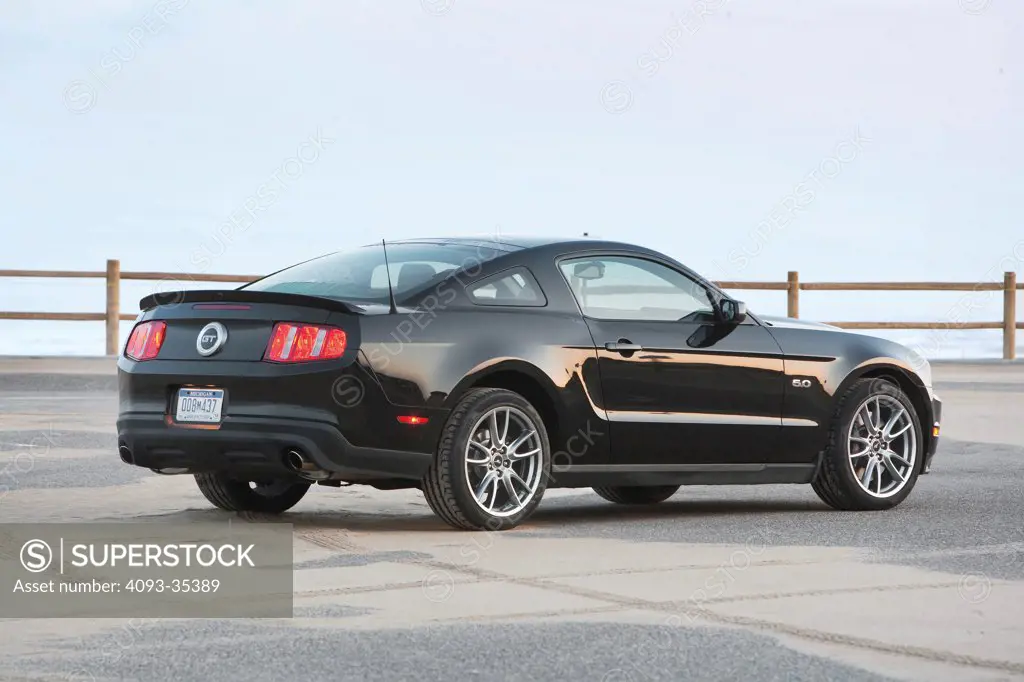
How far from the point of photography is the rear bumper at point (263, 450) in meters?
7.90

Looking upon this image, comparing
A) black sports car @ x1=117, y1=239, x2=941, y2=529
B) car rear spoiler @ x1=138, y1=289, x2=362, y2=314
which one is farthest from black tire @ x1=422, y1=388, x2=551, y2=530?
car rear spoiler @ x1=138, y1=289, x2=362, y2=314

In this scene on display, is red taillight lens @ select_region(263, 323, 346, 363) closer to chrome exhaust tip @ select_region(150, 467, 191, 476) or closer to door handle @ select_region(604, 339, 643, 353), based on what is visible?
chrome exhaust tip @ select_region(150, 467, 191, 476)

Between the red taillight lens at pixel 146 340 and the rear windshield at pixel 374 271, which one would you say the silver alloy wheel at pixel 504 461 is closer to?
the rear windshield at pixel 374 271

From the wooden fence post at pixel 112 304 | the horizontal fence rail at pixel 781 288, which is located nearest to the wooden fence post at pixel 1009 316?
the horizontal fence rail at pixel 781 288

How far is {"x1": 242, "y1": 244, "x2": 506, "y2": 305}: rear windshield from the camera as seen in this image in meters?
8.39

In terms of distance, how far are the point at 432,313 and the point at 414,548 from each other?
3.68ft

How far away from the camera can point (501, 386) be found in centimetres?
856

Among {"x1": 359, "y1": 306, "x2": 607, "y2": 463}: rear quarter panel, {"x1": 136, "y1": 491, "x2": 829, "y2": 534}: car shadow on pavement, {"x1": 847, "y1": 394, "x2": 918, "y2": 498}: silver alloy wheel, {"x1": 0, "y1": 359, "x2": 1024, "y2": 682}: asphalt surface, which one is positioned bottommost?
{"x1": 136, "y1": 491, "x2": 829, "y2": 534}: car shadow on pavement

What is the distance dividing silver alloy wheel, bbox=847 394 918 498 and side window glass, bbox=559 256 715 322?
1.18 metres

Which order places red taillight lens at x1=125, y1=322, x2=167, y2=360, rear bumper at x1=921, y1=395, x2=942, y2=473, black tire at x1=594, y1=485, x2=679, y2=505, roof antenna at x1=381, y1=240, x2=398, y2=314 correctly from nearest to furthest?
1. roof antenna at x1=381, y1=240, x2=398, y2=314
2. red taillight lens at x1=125, y1=322, x2=167, y2=360
3. rear bumper at x1=921, y1=395, x2=942, y2=473
4. black tire at x1=594, y1=485, x2=679, y2=505

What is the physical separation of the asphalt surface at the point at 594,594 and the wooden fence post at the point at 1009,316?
59.1ft

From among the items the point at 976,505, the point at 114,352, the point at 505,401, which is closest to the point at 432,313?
the point at 505,401

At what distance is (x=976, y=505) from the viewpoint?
387 inches

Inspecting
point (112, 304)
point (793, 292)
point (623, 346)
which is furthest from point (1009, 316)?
point (623, 346)
